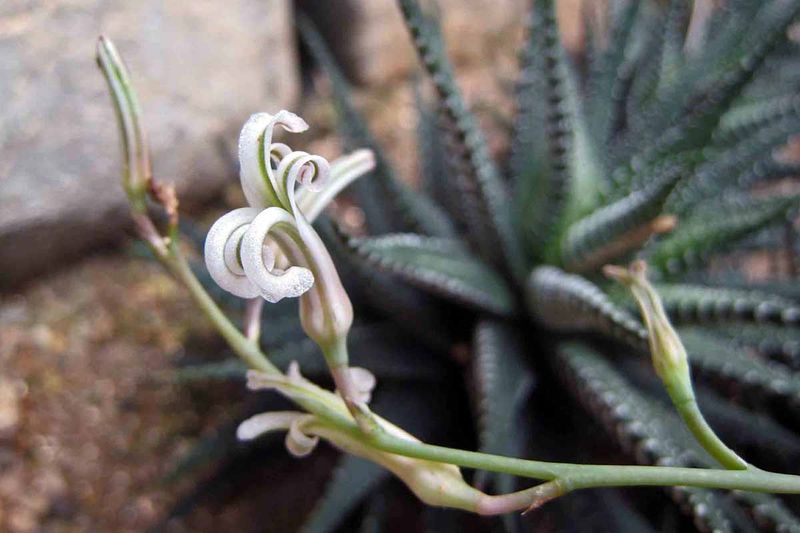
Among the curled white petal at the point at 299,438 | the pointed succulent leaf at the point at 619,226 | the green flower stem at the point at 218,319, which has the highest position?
the green flower stem at the point at 218,319

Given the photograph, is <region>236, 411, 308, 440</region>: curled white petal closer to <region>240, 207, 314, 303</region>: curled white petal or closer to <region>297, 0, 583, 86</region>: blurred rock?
<region>240, 207, 314, 303</region>: curled white petal

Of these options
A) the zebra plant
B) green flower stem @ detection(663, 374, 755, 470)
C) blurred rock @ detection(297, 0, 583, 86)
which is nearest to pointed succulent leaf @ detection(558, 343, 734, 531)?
the zebra plant

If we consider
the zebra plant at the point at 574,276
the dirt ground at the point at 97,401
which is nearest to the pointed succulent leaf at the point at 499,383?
the zebra plant at the point at 574,276

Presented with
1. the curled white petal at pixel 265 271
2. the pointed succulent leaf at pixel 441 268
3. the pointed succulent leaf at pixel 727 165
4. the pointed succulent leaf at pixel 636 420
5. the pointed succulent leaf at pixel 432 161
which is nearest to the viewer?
the curled white petal at pixel 265 271

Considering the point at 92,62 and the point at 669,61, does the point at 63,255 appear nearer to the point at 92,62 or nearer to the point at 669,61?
the point at 92,62

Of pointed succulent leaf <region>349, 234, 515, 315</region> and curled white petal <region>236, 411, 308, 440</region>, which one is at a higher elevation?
curled white petal <region>236, 411, 308, 440</region>

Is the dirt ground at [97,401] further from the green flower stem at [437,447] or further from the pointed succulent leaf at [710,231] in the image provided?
the green flower stem at [437,447]
